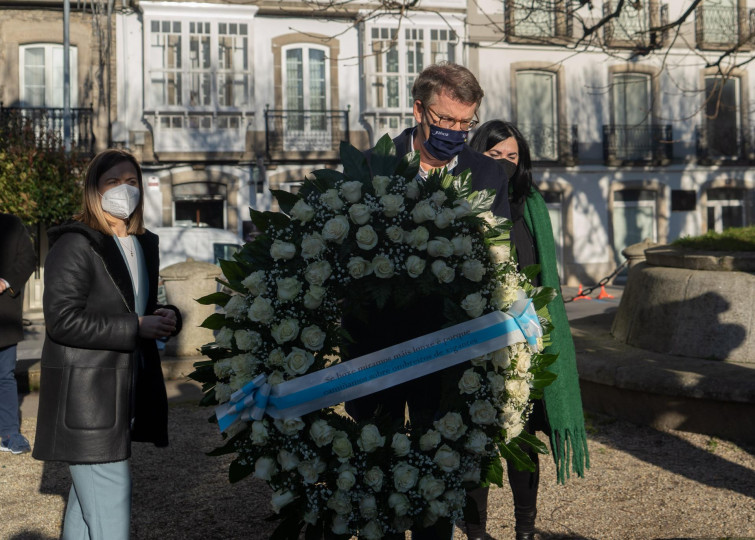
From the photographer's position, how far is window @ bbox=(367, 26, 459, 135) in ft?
71.5

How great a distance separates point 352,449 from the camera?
2424mm

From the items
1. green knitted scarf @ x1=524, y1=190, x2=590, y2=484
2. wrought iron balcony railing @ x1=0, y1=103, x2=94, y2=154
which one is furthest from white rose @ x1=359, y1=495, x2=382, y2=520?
wrought iron balcony railing @ x1=0, y1=103, x2=94, y2=154

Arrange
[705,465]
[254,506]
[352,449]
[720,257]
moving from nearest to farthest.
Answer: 1. [352,449]
2. [254,506]
3. [705,465]
4. [720,257]

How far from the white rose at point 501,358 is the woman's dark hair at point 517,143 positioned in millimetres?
1221

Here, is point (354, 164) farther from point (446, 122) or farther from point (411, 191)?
point (446, 122)

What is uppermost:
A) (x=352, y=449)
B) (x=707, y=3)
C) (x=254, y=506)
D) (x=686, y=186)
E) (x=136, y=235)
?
(x=707, y=3)

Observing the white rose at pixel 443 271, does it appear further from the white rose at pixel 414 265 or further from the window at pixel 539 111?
the window at pixel 539 111

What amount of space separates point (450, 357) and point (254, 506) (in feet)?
7.71

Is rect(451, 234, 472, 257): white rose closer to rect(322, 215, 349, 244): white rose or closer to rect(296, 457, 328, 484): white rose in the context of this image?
rect(322, 215, 349, 244): white rose

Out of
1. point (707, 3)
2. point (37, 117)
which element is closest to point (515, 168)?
point (37, 117)

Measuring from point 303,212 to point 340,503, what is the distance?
829mm

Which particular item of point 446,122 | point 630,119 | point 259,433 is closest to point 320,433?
point 259,433

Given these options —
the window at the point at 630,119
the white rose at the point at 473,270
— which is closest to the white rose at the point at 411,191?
the white rose at the point at 473,270

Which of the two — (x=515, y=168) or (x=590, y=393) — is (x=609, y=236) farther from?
(x=515, y=168)
